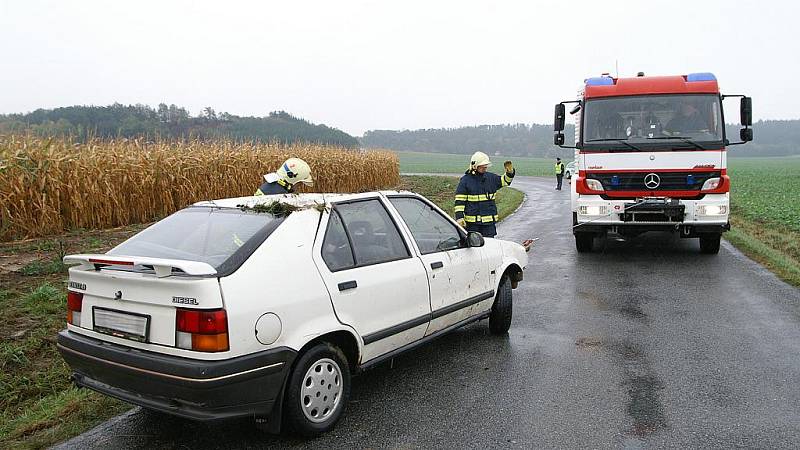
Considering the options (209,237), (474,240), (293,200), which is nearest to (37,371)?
(209,237)

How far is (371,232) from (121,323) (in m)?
1.79

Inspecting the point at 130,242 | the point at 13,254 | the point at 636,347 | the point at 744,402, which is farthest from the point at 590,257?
the point at 13,254

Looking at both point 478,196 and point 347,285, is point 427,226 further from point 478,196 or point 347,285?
point 478,196

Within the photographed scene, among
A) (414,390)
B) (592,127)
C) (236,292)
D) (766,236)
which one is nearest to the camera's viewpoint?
(236,292)

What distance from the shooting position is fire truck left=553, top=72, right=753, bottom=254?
977cm

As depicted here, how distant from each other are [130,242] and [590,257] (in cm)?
840

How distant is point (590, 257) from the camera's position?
10.8m

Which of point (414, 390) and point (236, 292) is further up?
point (236, 292)

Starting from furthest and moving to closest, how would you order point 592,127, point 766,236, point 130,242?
point 766,236, point 592,127, point 130,242

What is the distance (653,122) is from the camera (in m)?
10.1

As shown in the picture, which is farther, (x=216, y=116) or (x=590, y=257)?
(x=216, y=116)

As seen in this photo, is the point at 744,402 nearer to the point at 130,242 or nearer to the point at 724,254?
the point at 130,242

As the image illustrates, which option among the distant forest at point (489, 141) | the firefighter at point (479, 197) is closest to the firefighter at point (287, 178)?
the firefighter at point (479, 197)

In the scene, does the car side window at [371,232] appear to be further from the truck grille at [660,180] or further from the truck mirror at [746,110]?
the truck mirror at [746,110]
